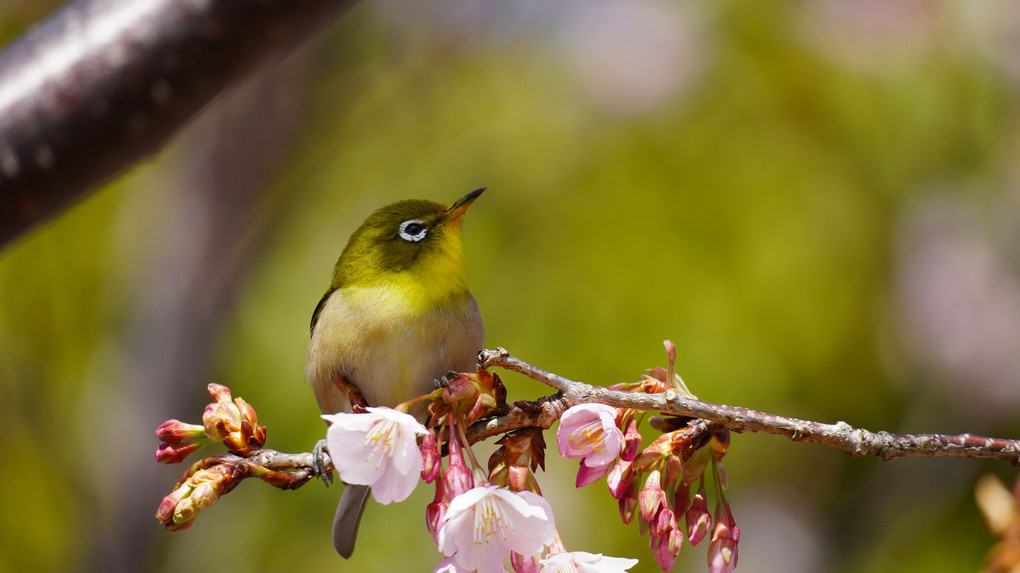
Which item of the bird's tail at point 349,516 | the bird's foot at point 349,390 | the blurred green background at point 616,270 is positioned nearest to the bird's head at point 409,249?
the bird's foot at point 349,390

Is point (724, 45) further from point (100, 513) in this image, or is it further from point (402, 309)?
point (100, 513)

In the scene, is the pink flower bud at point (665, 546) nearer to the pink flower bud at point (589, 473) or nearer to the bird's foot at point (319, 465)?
the pink flower bud at point (589, 473)

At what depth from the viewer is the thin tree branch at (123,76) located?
1889 millimetres

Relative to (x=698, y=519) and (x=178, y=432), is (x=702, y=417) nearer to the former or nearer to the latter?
(x=698, y=519)

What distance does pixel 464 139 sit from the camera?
24.1 ft

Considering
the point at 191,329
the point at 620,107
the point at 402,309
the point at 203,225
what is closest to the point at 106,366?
the point at 191,329

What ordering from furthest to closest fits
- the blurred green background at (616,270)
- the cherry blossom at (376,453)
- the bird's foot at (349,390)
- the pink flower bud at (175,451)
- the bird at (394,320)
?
the blurred green background at (616,270) < the bird at (394,320) < the bird's foot at (349,390) < the pink flower bud at (175,451) < the cherry blossom at (376,453)

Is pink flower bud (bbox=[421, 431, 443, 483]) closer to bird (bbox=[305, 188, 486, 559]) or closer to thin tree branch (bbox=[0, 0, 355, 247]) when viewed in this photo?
thin tree branch (bbox=[0, 0, 355, 247])

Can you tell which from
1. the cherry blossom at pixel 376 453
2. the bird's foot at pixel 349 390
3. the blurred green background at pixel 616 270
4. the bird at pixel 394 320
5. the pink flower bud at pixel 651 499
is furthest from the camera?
the blurred green background at pixel 616 270

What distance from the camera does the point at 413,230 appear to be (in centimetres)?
391

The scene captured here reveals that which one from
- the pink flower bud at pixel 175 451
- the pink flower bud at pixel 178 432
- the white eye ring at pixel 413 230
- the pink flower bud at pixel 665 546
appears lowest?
the pink flower bud at pixel 665 546

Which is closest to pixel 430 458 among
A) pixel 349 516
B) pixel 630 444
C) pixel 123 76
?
pixel 630 444

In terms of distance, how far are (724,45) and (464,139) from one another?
2.22m

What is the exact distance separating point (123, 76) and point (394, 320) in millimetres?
1664
